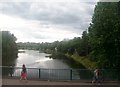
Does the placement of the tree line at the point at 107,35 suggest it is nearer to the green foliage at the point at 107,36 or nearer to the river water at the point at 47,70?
the green foliage at the point at 107,36

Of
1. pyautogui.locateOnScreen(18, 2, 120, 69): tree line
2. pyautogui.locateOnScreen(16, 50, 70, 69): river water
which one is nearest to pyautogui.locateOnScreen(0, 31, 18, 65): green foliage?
pyautogui.locateOnScreen(16, 50, 70, 69): river water

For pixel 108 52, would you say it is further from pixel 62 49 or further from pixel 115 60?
pixel 62 49

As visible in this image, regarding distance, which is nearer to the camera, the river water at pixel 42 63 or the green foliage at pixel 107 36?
the green foliage at pixel 107 36

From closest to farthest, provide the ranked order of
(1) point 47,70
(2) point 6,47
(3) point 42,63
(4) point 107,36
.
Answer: (4) point 107,36 → (1) point 47,70 → (2) point 6,47 → (3) point 42,63

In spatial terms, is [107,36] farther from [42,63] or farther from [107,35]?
[42,63]

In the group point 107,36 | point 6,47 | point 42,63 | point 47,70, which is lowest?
point 47,70

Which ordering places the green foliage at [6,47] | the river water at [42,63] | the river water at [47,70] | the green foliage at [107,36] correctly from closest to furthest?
the river water at [47,70], the green foliage at [107,36], the river water at [42,63], the green foliage at [6,47]

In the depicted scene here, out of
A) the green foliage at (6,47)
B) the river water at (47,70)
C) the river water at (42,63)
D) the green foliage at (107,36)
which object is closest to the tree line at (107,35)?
the green foliage at (107,36)

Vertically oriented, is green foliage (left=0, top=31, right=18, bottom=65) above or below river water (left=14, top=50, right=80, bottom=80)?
above

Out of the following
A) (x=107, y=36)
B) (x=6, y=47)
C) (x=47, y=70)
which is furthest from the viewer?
(x=6, y=47)

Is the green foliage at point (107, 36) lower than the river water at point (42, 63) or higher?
higher

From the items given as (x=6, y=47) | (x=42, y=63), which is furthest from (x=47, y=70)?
(x=42, y=63)

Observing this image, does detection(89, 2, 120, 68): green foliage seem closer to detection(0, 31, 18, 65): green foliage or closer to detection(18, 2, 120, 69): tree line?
detection(18, 2, 120, 69): tree line

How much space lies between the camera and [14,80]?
71.7ft
